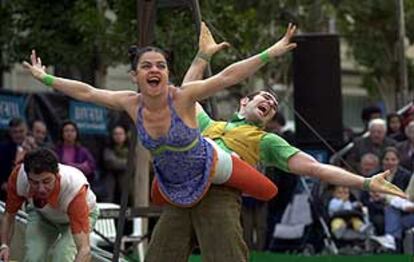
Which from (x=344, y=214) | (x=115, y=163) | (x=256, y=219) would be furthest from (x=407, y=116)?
(x=115, y=163)

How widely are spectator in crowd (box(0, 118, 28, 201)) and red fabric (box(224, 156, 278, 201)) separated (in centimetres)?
618

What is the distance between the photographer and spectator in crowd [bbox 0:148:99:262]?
8.51 meters

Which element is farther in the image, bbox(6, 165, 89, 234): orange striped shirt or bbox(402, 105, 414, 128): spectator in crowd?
bbox(402, 105, 414, 128): spectator in crowd

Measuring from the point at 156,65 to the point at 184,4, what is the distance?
3.50 metres

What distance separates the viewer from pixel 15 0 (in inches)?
683

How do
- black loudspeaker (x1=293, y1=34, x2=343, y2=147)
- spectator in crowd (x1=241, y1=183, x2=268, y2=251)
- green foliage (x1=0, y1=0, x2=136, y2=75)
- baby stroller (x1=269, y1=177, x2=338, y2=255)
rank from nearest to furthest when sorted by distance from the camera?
baby stroller (x1=269, y1=177, x2=338, y2=255) → spectator in crowd (x1=241, y1=183, x2=268, y2=251) → black loudspeaker (x1=293, y1=34, x2=343, y2=147) → green foliage (x1=0, y1=0, x2=136, y2=75)

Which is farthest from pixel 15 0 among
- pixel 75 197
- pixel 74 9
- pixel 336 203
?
pixel 75 197

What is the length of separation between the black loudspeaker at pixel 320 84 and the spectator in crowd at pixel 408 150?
1351 millimetres

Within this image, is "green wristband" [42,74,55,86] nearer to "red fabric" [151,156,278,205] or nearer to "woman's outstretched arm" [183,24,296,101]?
"red fabric" [151,156,278,205]

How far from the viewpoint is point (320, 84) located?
15648mm

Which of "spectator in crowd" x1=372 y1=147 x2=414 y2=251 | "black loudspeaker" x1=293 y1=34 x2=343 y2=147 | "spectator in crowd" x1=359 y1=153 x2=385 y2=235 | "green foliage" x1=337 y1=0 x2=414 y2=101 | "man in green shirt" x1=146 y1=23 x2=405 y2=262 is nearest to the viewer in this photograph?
"man in green shirt" x1=146 y1=23 x2=405 y2=262

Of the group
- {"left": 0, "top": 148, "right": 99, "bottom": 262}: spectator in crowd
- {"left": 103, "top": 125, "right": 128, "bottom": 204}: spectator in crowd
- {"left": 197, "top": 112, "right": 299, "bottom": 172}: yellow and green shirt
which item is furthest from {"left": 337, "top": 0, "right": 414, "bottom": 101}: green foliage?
{"left": 197, "top": 112, "right": 299, "bottom": 172}: yellow and green shirt

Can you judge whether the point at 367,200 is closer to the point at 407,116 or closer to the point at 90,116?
the point at 407,116

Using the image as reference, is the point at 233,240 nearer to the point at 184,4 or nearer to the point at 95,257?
the point at 95,257
